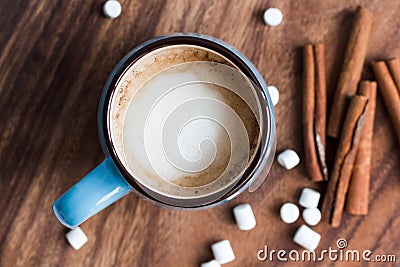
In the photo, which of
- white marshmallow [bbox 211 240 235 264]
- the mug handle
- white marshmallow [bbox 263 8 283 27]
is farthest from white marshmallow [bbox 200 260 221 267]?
white marshmallow [bbox 263 8 283 27]

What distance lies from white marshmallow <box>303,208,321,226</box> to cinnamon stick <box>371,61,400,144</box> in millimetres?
165

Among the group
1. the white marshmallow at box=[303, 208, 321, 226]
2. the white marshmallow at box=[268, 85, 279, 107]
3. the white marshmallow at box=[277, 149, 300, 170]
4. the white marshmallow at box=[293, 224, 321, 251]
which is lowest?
the white marshmallow at box=[293, 224, 321, 251]

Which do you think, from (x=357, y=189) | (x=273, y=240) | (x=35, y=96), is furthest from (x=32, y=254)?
(x=357, y=189)

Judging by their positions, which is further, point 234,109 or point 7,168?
point 7,168

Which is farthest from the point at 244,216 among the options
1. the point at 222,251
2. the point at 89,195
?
the point at 89,195

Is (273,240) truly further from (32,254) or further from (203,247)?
(32,254)

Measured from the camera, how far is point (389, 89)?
924 millimetres

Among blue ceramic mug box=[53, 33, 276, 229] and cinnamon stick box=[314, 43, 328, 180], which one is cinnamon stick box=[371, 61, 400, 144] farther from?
A: blue ceramic mug box=[53, 33, 276, 229]

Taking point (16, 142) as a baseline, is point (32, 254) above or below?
below

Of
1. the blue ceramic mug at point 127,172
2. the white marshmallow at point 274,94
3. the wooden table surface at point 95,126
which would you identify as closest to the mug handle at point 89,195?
the blue ceramic mug at point 127,172

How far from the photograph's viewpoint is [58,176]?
0.92 meters

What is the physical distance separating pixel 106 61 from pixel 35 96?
116mm

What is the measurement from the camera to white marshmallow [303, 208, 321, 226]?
94 centimetres

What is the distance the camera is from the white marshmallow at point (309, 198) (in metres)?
0.93
